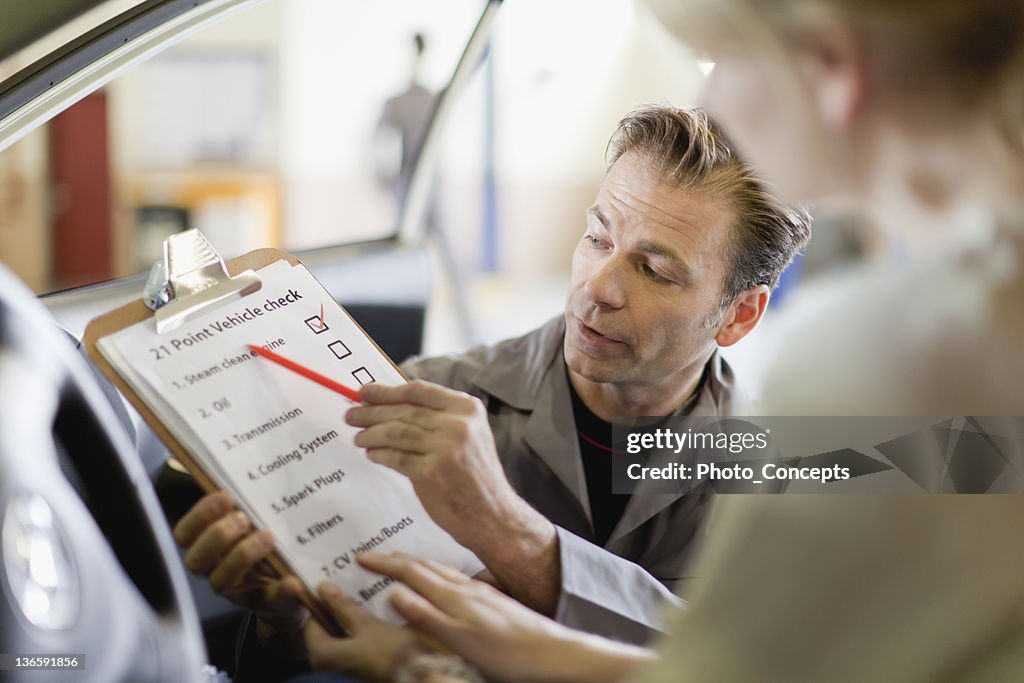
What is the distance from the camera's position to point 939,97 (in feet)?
1.67

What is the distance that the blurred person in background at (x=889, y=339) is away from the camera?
503mm

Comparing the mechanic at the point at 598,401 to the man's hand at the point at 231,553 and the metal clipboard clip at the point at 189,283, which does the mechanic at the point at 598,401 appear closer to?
the man's hand at the point at 231,553

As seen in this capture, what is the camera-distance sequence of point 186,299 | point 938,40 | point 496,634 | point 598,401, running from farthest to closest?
point 598,401, point 186,299, point 496,634, point 938,40

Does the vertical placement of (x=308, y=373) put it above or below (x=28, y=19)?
below

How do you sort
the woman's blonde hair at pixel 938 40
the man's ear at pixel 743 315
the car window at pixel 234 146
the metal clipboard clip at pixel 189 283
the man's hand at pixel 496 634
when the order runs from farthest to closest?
the car window at pixel 234 146, the man's ear at pixel 743 315, the metal clipboard clip at pixel 189 283, the man's hand at pixel 496 634, the woman's blonde hair at pixel 938 40

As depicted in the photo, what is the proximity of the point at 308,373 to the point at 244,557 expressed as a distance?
6.1 inches

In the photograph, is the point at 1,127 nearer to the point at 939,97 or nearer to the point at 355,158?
the point at 939,97

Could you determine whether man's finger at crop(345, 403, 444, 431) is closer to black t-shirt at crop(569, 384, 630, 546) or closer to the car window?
black t-shirt at crop(569, 384, 630, 546)

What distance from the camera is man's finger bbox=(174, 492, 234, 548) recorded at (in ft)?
2.32

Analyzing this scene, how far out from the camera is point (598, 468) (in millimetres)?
959

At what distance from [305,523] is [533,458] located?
30 centimetres

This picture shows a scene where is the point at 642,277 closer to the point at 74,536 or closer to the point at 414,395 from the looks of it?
the point at 414,395

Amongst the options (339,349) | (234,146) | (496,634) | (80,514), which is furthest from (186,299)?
(234,146)

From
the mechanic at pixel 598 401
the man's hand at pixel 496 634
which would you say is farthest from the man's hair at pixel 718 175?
the man's hand at pixel 496 634
